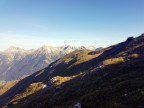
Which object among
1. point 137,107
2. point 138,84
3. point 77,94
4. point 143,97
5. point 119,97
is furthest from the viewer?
point 77,94

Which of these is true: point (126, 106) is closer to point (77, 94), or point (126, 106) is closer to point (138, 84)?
point (138, 84)

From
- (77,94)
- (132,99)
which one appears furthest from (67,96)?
(132,99)

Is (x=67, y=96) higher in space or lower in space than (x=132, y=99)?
lower

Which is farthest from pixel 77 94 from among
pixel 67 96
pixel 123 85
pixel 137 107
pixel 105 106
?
pixel 137 107

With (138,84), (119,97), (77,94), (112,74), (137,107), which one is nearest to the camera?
(137,107)

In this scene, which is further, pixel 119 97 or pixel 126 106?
pixel 119 97

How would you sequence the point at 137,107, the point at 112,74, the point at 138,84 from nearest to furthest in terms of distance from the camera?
the point at 137,107 → the point at 138,84 → the point at 112,74

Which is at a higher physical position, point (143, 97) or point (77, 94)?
point (143, 97)

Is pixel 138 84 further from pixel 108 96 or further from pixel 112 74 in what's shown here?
pixel 112 74

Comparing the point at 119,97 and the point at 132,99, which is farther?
the point at 119,97
